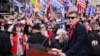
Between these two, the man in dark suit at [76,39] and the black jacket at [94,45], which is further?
the black jacket at [94,45]

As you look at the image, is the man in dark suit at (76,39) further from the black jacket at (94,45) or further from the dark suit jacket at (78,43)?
the black jacket at (94,45)

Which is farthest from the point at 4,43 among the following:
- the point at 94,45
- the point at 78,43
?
the point at 78,43

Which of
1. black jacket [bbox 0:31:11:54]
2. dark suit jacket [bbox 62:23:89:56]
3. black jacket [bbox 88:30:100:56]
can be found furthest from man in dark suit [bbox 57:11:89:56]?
black jacket [bbox 0:31:11:54]

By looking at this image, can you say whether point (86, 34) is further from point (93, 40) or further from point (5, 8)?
point (5, 8)

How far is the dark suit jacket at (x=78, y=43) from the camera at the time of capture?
7.24 meters

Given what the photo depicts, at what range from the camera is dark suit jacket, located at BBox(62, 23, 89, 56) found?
7242mm

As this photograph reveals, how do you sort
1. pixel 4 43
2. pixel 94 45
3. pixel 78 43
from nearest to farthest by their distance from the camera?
pixel 78 43, pixel 94 45, pixel 4 43

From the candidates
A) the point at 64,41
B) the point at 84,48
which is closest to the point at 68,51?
the point at 84,48

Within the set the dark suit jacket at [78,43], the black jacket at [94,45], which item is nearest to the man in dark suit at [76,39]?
the dark suit jacket at [78,43]

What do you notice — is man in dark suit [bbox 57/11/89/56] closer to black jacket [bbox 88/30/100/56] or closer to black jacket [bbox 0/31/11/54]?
black jacket [bbox 88/30/100/56]

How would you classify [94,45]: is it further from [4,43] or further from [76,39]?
[4,43]

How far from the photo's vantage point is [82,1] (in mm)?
18594

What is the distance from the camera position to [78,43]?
724cm

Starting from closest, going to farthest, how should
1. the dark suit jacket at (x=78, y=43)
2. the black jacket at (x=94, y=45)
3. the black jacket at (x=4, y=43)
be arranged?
the dark suit jacket at (x=78, y=43) → the black jacket at (x=94, y=45) → the black jacket at (x=4, y=43)
